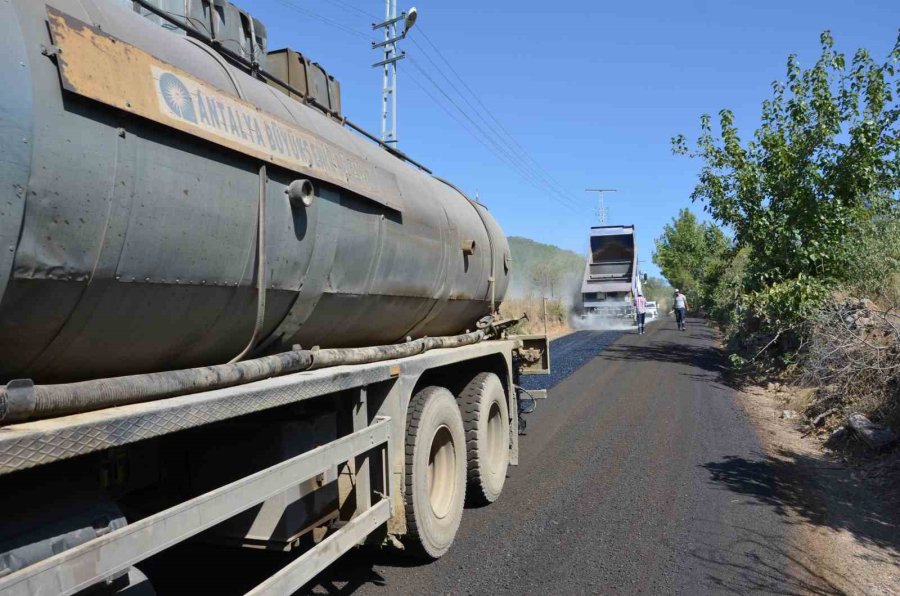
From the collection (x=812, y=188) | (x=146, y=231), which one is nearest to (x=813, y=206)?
(x=812, y=188)

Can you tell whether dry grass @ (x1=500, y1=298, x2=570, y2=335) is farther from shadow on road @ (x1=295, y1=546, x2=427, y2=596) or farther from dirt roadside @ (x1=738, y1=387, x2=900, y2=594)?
shadow on road @ (x1=295, y1=546, x2=427, y2=596)

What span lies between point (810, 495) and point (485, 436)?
3.06m

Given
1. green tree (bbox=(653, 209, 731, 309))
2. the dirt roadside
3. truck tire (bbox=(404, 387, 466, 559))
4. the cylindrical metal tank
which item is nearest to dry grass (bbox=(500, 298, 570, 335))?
green tree (bbox=(653, 209, 731, 309))

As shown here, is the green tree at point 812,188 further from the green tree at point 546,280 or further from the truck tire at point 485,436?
the green tree at point 546,280

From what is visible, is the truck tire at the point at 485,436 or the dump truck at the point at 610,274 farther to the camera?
the dump truck at the point at 610,274

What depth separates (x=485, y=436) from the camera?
5.72 metres

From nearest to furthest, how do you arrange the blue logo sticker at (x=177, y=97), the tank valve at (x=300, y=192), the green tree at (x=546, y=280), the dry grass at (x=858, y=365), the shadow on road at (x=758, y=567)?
the blue logo sticker at (x=177, y=97) → the tank valve at (x=300, y=192) → the shadow on road at (x=758, y=567) → the dry grass at (x=858, y=365) → the green tree at (x=546, y=280)

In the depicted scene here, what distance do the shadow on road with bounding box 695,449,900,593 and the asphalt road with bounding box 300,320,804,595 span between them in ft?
0.24

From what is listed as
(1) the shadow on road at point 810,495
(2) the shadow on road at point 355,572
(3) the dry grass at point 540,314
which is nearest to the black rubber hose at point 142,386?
(2) the shadow on road at point 355,572

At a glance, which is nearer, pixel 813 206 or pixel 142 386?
pixel 142 386

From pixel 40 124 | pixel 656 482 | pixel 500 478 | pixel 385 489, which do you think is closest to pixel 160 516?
pixel 40 124

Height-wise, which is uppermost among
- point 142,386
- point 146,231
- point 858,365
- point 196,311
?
point 146,231

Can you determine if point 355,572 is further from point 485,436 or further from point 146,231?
point 146,231

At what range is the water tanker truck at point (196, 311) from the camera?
1962mm
